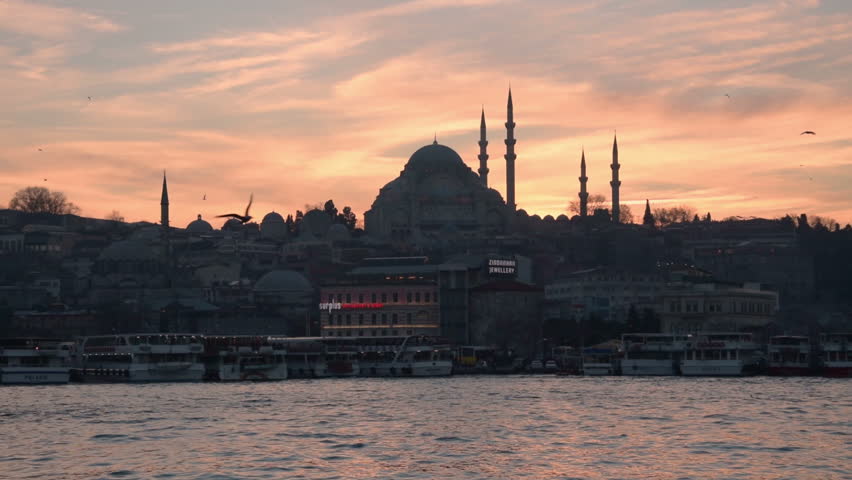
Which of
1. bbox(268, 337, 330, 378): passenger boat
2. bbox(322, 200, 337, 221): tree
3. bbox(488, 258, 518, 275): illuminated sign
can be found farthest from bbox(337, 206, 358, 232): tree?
bbox(268, 337, 330, 378): passenger boat

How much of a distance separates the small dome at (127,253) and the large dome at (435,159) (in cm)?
2778

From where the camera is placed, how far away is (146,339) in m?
69.4

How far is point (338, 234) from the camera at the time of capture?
15300 cm

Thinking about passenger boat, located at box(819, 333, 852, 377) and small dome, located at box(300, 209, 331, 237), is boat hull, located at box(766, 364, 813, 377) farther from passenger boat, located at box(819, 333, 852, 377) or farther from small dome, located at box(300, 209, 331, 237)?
small dome, located at box(300, 209, 331, 237)

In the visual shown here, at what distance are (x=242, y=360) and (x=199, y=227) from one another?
104 meters

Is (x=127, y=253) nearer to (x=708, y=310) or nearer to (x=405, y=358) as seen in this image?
(x=708, y=310)

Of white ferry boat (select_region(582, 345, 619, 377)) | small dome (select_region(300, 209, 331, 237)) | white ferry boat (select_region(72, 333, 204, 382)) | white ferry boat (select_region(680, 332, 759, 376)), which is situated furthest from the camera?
small dome (select_region(300, 209, 331, 237))

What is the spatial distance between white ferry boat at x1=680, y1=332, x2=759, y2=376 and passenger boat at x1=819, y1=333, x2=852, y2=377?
141 inches

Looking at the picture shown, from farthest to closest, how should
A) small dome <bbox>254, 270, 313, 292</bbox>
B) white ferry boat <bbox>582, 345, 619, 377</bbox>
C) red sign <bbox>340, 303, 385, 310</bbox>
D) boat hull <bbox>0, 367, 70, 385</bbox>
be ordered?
small dome <bbox>254, 270, 313, 292</bbox> < red sign <bbox>340, 303, 385, 310</bbox> < white ferry boat <bbox>582, 345, 619, 377</bbox> < boat hull <bbox>0, 367, 70, 385</bbox>

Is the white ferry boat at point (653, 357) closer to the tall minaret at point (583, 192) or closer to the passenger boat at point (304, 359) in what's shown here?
the passenger boat at point (304, 359)

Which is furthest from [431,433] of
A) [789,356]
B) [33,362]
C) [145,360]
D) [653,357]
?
[789,356]

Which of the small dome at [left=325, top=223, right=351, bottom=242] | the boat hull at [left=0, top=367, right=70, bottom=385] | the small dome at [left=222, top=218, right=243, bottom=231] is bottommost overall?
the boat hull at [left=0, top=367, right=70, bottom=385]

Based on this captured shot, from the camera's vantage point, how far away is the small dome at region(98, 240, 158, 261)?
457 ft

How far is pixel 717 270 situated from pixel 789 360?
211 ft
